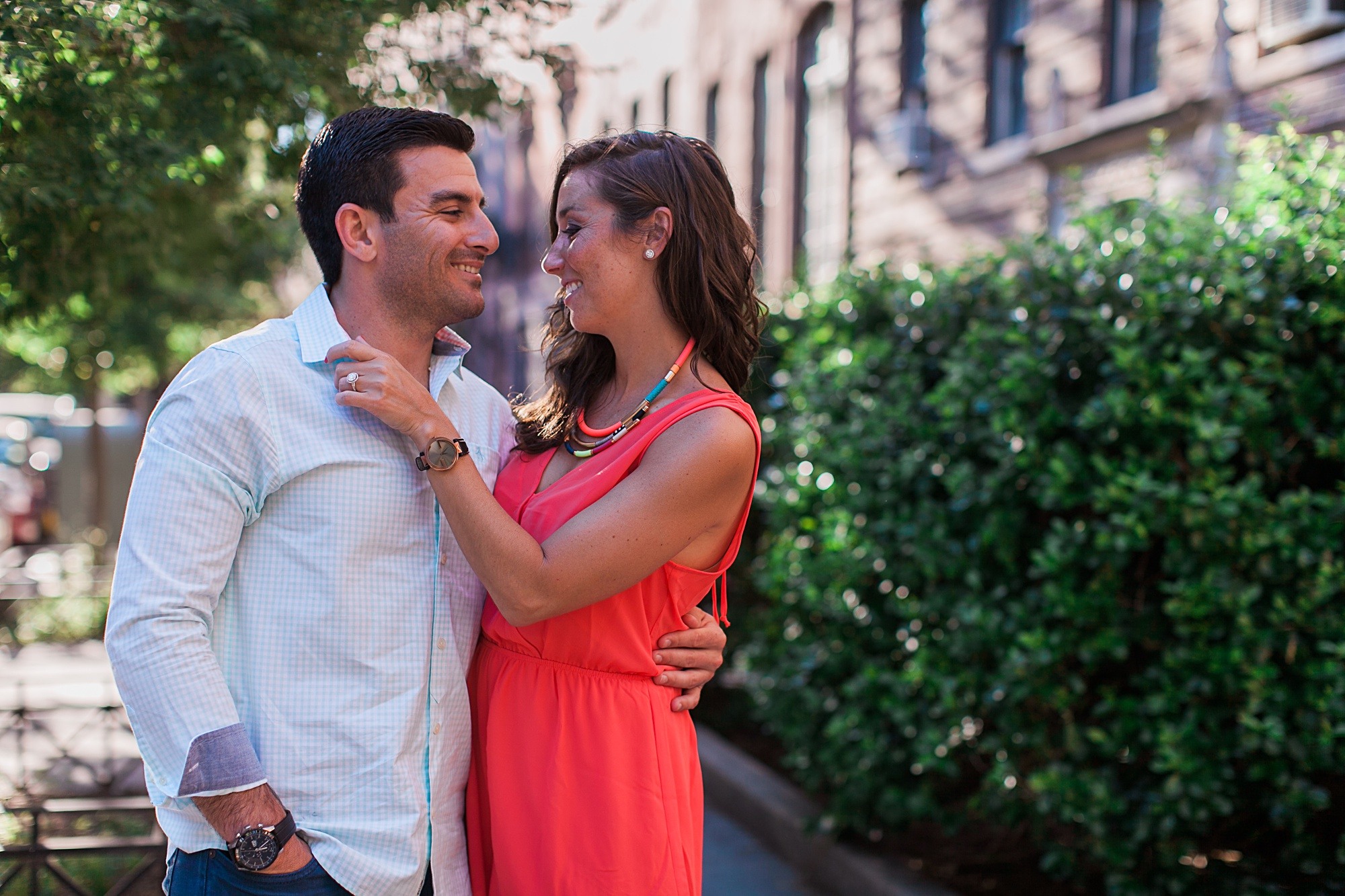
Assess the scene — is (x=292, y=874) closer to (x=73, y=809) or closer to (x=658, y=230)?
(x=658, y=230)

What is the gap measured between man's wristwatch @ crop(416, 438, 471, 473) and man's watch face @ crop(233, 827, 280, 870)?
0.73 metres

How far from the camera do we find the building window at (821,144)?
497 inches

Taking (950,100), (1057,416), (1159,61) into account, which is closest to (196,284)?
(950,100)

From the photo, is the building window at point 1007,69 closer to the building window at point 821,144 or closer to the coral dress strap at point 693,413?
the building window at point 821,144

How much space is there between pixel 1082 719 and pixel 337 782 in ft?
9.73

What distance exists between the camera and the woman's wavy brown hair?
257 centimetres

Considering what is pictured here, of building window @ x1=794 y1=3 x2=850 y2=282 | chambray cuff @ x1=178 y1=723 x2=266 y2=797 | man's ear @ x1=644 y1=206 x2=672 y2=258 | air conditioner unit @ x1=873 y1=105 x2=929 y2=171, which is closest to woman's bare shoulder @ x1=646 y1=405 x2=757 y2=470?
man's ear @ x1=644 y1=206 x2=672 y2=258

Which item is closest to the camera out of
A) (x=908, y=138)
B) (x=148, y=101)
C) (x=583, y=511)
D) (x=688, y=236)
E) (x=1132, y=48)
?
(x=583, y=511)

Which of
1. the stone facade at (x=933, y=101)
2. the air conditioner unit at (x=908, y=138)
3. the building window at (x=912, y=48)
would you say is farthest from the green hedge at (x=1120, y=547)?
the building window at (x=912, y=48)

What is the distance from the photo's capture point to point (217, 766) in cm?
204

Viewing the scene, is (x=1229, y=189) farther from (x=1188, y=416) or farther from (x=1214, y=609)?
(x=1214, y=609)

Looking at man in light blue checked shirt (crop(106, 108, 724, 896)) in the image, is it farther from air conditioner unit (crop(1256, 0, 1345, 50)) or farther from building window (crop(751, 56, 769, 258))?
building window (crop(751, 56, 769, 258))

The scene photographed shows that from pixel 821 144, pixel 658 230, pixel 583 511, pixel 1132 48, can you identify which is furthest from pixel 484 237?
pixel 821 144

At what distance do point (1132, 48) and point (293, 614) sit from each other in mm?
8307
